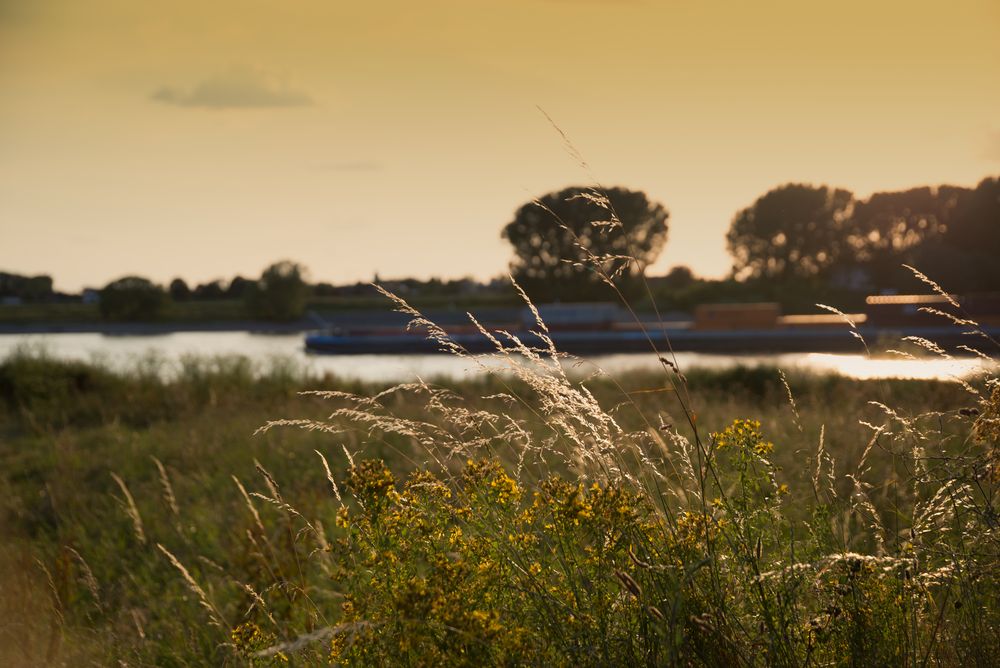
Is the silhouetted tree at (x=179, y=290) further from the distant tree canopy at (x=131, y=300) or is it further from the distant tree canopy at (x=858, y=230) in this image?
the distant tree canopy at (x=858, y=230)

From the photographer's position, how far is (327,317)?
56.2 m

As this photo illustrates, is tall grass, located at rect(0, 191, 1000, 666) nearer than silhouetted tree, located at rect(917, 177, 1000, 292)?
Yes

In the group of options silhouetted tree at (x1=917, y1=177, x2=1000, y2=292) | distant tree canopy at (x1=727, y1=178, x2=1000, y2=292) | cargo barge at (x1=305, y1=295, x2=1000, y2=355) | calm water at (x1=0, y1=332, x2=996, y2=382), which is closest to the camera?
calm water at (x1=0, y1=332, x2=996, y2=382)

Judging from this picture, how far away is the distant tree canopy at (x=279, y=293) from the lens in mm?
53188

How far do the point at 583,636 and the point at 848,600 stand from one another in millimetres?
778

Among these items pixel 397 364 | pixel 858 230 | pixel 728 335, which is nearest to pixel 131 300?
→ pixel 397 364

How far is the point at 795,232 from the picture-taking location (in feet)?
192

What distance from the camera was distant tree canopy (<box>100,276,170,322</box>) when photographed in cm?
5369

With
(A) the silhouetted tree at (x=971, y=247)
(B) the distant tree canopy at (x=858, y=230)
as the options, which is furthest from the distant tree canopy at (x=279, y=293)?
(A) the silhouetted tree at (x=971, y=247)

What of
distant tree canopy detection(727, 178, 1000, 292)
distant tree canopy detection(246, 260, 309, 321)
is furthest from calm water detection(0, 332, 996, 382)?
distant tree canopy detection(727, 178, 1000, 292)

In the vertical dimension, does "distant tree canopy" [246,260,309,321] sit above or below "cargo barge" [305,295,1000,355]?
above

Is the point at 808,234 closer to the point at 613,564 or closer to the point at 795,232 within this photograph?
the point at 795,232

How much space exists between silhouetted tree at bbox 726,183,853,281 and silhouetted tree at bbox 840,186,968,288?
1.11 metres

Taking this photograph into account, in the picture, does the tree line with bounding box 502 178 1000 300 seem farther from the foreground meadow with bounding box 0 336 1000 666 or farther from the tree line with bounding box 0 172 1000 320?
the foreground meadow with bounding box 0 336 1000 666
